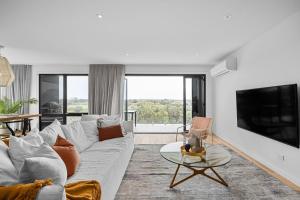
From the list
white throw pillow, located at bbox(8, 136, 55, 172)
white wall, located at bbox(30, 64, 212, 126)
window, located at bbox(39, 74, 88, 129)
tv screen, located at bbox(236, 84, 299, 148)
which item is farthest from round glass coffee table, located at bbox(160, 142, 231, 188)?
window, located at bbox(39, 74, 88, 129)

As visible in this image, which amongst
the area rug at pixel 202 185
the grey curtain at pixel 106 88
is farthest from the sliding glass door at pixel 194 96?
the area rug at pixel 202 185

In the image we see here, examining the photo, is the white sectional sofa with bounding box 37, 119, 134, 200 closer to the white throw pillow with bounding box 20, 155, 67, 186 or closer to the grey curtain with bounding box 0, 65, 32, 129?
the white throw pillow with bounding box 20, 155, 67, 186

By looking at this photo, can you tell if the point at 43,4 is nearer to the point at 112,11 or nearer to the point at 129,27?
the point at 112,11

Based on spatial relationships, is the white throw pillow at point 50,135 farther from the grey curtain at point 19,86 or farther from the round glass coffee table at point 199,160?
the grey curtain at point 19,86

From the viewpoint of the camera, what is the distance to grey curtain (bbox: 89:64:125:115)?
620 cm

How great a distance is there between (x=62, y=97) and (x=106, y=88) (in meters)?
1.57

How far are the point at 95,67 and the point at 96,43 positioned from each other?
90.6 inches

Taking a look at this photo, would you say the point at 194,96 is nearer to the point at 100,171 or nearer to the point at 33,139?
the point at 100,171

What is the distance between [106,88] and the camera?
6211 millimetres

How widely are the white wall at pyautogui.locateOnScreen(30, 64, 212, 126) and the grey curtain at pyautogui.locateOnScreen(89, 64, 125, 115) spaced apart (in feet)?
1.19

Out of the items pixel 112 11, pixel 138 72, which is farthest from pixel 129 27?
pixel 138 72

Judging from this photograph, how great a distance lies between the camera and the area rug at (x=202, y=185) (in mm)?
2312

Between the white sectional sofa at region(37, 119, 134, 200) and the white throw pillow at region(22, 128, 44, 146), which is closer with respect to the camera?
the white sectional sofa at region(37, 119, 134, 200)

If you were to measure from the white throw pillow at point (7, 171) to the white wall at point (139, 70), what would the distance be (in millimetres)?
5101
